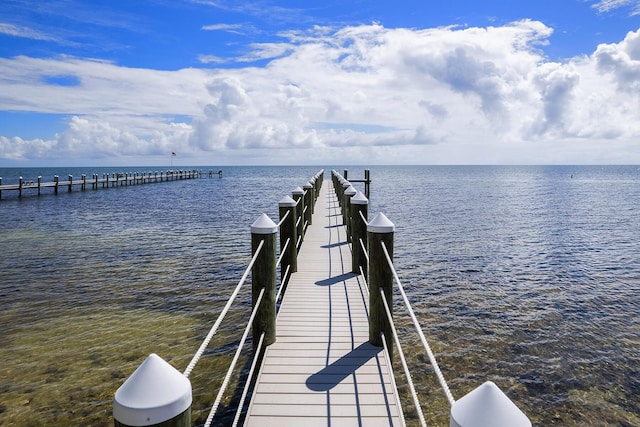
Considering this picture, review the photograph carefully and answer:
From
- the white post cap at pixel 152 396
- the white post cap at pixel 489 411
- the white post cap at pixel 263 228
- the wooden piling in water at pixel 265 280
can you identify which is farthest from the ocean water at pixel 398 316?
the white post cap at pixel 489 411

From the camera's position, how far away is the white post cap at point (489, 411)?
1816mm

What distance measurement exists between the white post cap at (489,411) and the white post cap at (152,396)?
1.24m

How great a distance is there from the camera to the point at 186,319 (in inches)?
404

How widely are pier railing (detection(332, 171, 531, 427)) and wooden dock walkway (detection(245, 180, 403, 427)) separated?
323mm

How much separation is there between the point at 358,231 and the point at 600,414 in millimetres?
5012

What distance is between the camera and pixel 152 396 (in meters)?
1.99

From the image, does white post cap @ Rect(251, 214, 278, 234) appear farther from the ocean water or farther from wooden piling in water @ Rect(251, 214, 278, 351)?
the ocean water

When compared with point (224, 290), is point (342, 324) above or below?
above

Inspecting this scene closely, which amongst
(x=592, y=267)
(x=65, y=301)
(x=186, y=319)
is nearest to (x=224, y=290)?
(x=186, y=319)

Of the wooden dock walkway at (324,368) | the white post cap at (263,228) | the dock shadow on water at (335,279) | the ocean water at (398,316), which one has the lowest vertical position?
the ocean water at (398,316)

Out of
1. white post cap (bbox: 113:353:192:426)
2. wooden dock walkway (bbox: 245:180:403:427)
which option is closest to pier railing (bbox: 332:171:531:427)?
wooden dock walkway (bbox: 245:180:403:427)

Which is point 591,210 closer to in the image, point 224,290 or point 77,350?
point 224,290

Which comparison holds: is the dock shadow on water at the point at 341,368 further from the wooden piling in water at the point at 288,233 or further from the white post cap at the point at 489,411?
the wooden piling in water at the point at 288,233

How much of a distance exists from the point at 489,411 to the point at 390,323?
3542 mm
